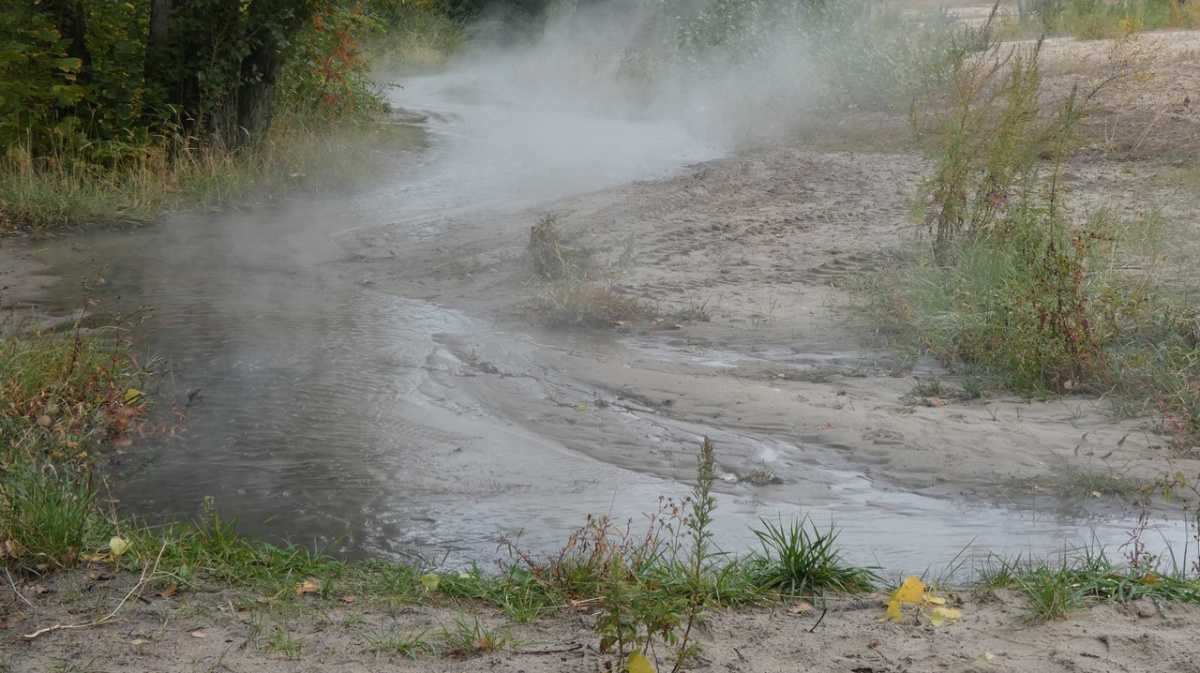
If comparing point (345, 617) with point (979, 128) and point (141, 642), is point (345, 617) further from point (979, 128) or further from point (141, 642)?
point (979, 128)

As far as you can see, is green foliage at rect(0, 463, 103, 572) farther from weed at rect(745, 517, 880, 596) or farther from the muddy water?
weed at rect(745, 517, 880, 596)

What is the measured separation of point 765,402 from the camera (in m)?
6.10

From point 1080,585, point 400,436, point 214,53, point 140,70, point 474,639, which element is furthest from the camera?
point 140,70

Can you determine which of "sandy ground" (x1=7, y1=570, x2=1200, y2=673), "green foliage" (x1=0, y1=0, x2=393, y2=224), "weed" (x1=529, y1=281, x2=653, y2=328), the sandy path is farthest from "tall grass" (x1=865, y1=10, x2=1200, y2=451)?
"green foliage" (x1=0, y1=0, x2=393, y2=224)

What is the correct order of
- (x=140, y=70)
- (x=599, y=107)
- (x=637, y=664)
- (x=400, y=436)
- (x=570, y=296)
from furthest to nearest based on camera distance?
(x=599, y=107) < (x=140, y=70) < (x=570, y=296) < (x=400, y=436) < (x=637, y=664)

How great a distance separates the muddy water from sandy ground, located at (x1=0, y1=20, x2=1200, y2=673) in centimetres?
11

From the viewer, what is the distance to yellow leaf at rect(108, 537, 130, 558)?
3.95m

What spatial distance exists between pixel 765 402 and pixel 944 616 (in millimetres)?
2528

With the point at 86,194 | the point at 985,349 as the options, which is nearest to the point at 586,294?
the point at 985,349

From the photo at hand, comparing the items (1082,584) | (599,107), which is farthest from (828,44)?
(1082,584)

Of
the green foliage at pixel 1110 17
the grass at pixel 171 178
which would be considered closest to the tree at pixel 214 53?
the grass at pixel 171 178

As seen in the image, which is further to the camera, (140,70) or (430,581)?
(140,70)

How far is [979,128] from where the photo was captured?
7742mm

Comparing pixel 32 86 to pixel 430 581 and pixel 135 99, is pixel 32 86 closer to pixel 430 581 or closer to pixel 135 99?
pixel 135 99
